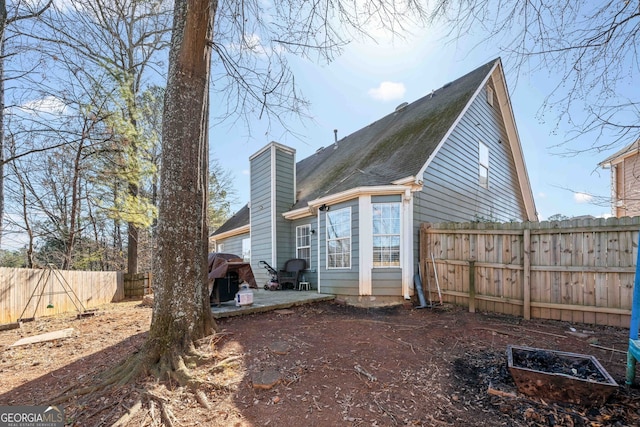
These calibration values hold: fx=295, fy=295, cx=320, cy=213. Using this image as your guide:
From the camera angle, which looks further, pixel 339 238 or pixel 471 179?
pixel 471 179

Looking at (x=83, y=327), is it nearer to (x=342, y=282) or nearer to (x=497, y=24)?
(x=342, y=282)

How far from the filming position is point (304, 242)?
387 inches

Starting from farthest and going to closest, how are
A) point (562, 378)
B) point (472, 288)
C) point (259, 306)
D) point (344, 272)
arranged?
point (344, 272) < point (259, 306) < point (472, 288) < point (562, 378)

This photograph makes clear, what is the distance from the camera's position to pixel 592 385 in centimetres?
268

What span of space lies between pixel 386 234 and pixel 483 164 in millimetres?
5487

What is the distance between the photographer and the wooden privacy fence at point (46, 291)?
6688 mm

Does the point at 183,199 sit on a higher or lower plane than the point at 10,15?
lower

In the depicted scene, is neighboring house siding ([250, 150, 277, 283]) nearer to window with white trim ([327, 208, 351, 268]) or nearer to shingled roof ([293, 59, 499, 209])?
shingled roof ([293, 59, 499, 209])

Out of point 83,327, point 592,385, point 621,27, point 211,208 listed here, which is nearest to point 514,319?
point 592,385

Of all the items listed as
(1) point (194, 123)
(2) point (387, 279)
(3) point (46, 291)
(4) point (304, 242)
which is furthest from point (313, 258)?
(3) point (46, 291)

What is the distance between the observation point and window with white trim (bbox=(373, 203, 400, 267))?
702 cm

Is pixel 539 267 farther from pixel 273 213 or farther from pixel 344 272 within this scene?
pixel 273 213

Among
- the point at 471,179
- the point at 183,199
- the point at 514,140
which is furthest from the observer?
the point at 514,140

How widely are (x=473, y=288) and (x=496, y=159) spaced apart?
22.0ft
